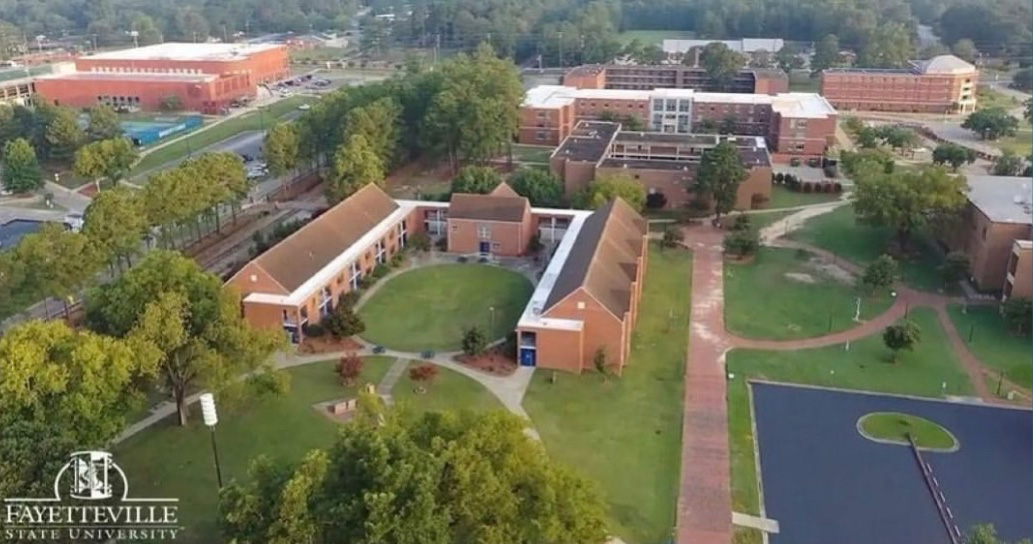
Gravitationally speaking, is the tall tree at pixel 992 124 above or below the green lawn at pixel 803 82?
below

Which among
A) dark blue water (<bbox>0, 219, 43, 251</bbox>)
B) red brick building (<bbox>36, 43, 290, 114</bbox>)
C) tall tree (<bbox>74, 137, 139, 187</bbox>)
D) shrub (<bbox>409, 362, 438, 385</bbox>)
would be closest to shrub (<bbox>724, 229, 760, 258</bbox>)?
shrub (<bbox>409, 362, 438, 385</bbox>)

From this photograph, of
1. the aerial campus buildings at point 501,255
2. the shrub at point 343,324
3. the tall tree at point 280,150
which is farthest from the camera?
the tall tree at point 280,150

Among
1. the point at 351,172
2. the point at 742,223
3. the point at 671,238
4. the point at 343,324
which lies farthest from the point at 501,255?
the point at 742,223

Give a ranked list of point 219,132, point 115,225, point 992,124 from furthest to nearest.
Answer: point 219,132 → point 992,124 → point 115,225

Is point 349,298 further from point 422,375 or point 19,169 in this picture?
point 19,169

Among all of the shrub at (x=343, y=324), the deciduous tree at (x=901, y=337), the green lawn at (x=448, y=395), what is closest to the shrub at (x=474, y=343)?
the green lawn at (x=448, y=395)

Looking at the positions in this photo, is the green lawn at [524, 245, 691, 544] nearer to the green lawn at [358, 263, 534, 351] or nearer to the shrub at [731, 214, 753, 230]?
the green lawn at [358, 263, 534, 351]

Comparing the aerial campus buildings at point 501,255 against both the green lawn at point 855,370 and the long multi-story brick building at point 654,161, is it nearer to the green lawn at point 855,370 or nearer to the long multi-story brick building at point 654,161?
the green lawn at point 855,370
